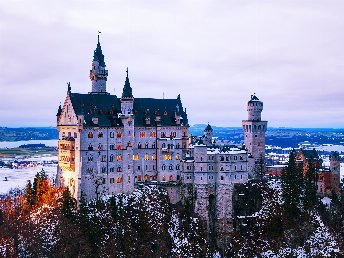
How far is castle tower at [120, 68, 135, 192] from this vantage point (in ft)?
384

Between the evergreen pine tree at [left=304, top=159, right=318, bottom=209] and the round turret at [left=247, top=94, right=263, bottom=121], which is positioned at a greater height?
the round turret at [left=247, top=94, right=263, bottom=121]

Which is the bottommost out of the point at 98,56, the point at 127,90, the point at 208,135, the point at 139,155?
the point at 139,155

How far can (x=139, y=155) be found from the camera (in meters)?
122

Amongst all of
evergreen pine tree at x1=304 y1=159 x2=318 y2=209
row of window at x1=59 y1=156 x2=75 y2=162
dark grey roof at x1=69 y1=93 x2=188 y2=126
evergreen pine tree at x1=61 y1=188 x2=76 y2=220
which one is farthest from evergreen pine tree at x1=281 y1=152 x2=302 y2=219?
row of window at x1=59 y1=156 x2=75 y2=162

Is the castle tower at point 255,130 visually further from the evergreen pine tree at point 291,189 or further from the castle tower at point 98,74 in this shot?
the castle tower at point 98,74

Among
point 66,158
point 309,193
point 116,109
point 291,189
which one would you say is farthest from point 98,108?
point 309,193

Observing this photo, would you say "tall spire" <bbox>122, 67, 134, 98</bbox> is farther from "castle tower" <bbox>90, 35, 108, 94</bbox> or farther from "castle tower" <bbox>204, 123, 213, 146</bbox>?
"castle tower" <bbox>204, 123, 213, 146</bbox>

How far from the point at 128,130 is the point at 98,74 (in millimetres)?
20141

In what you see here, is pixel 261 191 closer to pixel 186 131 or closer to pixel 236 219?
pixel 236 219

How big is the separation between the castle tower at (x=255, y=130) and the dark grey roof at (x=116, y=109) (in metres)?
19.4

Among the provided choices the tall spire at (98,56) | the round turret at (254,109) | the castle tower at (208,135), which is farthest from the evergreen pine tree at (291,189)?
the tall spire at (98,56)

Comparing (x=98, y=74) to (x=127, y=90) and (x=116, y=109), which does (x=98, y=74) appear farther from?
(x=116, y=109)

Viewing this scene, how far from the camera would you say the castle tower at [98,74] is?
421 ft

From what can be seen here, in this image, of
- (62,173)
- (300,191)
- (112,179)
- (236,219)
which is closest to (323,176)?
(300,191)
